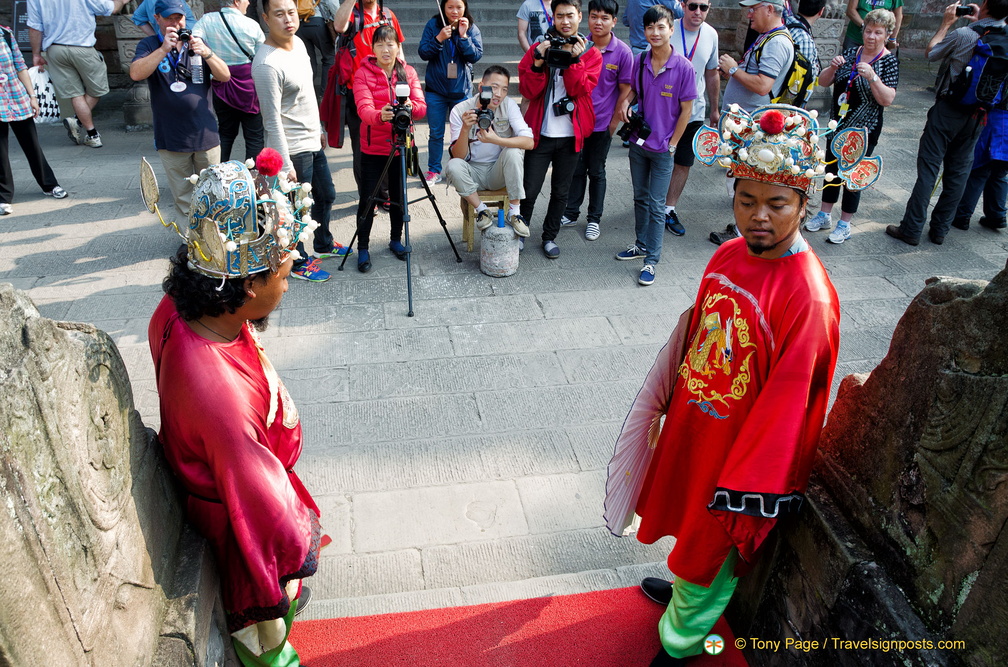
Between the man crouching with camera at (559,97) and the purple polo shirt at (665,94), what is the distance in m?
0.42

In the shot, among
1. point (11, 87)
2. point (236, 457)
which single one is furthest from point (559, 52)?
point (11, 87)

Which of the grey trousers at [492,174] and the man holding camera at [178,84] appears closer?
the man holding camera at [178,84]

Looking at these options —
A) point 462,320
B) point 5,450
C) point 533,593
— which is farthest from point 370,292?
point 5,450

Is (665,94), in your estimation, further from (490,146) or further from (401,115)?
(401,115)

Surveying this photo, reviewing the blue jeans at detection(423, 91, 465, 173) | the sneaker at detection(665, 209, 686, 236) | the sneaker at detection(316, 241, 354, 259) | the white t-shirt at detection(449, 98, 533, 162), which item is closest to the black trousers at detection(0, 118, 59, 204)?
the sneaker at detection(316, 241, 354, 259)

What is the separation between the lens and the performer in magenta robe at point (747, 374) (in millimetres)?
2191

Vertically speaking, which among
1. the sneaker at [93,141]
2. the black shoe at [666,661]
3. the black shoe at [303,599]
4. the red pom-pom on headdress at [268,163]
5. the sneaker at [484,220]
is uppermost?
the red pom-pom on headdress at [268,163]

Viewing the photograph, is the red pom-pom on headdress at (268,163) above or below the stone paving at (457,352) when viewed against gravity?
above

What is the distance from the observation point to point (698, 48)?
6098mm

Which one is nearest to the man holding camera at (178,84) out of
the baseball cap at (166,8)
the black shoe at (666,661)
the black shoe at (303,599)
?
the baseball cap at (166,8)

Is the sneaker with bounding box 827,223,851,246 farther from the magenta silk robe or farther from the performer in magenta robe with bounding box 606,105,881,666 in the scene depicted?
the magenta silk robe

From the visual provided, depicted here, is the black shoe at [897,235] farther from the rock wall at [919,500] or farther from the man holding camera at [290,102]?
the man holding camera at [290,102]

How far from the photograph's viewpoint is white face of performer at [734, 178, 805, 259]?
2.24m

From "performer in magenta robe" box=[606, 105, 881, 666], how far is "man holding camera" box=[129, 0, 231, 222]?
13.7 ft
